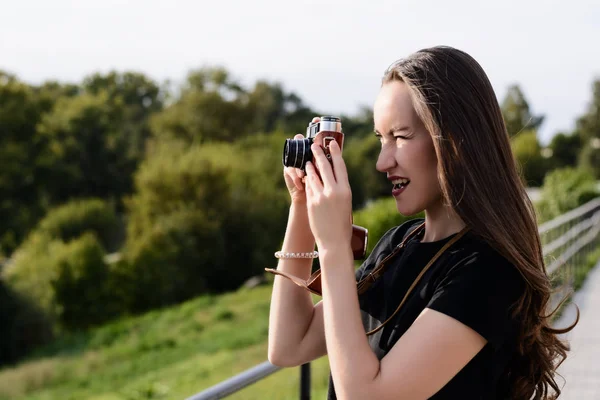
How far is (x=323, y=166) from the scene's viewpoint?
1291 mm

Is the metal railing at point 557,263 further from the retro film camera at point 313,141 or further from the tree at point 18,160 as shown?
the tree at point 18,160

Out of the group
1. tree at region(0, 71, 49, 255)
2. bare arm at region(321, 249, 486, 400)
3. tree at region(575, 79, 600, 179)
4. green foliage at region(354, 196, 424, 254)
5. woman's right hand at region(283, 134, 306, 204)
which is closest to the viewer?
bare arm at region(321, 249, 486, 400)

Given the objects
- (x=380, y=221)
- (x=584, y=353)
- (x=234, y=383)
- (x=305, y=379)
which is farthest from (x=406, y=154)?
(x=380, y=221)

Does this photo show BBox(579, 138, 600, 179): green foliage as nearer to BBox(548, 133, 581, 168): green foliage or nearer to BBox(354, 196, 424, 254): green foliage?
BBox(548, 133, 581, 168): green foliage

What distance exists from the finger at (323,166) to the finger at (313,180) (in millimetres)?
12

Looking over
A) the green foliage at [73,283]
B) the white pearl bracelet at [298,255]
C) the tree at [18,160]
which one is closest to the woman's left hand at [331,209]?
the white pearl bracelet at [298,255]

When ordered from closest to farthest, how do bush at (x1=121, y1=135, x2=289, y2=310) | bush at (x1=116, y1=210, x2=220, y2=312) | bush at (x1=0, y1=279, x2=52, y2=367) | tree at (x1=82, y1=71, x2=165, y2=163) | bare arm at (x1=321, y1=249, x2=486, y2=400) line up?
bare arm at (x1=321, y1=249, x2=486, y2=400), bush at (x1=0, y1=279, x2=52, y2=367), bush at (x1=116, y1=210, x2=220, y2=312), bush at (x1=121, y1=135, x2=289, y2=310), tree at (x1=82, y1=71, x2=165, y2=163)

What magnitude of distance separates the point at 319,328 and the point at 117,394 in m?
12.9

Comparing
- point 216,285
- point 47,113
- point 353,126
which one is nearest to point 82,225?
point 47,113

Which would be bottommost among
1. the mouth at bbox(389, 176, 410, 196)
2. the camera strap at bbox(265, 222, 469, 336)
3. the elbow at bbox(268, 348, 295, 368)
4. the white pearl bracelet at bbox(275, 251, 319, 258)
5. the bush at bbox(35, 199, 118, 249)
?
the bush at bbox(35, 199, 118, 249)

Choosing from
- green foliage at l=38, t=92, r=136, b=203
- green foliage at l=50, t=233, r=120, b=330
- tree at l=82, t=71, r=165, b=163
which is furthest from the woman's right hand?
tree at l=82, t=71, r=165, b=163

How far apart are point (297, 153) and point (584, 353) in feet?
15.2

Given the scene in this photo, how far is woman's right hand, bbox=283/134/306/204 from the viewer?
1471 mm

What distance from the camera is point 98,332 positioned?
23047mm
